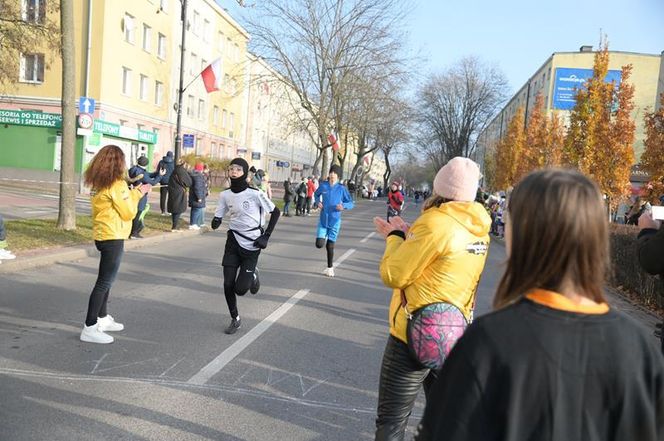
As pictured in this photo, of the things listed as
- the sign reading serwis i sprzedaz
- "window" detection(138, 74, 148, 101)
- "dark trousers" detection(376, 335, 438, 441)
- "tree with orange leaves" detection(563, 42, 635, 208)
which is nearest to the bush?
"dark trousers" detection(376, 335, 438, 441)

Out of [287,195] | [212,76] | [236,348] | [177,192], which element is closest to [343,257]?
[177,192]

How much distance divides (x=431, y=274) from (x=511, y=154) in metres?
39.5

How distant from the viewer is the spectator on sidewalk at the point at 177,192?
15.2 m

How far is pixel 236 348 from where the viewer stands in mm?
5633

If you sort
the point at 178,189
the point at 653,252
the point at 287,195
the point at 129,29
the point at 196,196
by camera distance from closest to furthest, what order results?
the point at 653,252
the point at 178,189
the point at 196,196
the point at 287,195
the point at 129,29

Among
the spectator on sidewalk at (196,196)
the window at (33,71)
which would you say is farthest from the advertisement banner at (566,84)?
the window at (33,71)

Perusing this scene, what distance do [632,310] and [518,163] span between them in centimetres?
2953

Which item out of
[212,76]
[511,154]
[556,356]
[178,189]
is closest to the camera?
[556,356]

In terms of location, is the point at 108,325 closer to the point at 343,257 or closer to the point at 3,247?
the point at 3,247

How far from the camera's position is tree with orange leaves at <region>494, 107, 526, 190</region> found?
126 ft

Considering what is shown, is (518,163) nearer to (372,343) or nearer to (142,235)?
(142,235)

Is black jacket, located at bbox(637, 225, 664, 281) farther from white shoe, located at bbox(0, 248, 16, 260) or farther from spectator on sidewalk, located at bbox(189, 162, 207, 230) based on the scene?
spectator on sidewalk, located at bbox(189, 162, 207, 230)

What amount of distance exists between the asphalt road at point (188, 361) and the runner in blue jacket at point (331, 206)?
2.90ft

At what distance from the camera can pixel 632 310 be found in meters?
9.44
